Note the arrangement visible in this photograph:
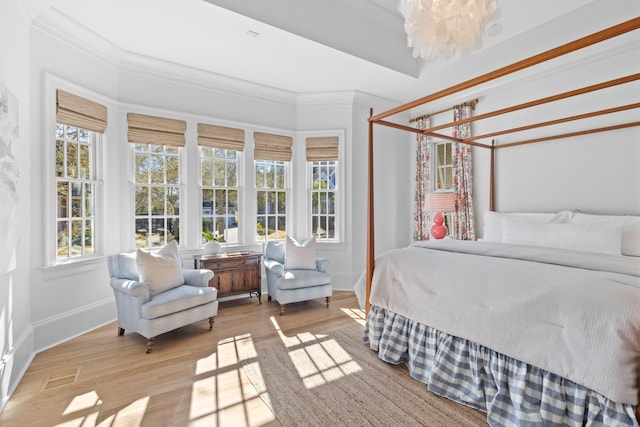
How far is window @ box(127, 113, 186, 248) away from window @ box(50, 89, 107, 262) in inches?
16.2

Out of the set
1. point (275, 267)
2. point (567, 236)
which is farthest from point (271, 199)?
point (567, 236)

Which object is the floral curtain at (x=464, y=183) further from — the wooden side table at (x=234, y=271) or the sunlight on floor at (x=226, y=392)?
the sunlight on floor at (x=226, y=392)

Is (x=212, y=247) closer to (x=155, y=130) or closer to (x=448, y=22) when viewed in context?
(x=155, y=130)

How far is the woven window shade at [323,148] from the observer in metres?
4.96

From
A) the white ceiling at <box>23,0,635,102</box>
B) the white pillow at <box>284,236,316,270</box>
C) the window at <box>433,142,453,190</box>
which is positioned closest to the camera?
the white ceiling at <box>23,0,635,102</box>

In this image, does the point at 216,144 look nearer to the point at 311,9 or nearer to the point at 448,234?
the point at 311,9

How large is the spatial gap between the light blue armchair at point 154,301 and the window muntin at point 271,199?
1.54 metres

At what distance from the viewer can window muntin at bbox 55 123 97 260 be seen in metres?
3.27

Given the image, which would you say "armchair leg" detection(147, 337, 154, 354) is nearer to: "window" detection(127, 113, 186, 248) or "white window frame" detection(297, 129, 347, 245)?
"window" detection(127, 113, 186, 248)

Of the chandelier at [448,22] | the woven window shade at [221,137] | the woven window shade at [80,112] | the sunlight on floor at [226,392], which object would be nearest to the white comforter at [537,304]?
the sunlight on floor at [226,392]

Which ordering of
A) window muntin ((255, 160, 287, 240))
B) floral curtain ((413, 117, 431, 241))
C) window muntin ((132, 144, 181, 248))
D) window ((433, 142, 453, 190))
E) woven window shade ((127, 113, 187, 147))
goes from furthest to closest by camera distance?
1. floral curtain ((413, 117, 431, 241))
2. window ((433, 142, 453, 190))
3. window muntin ((255, 160, 287, 240))
4. window muntin ((132, 144, 181, 248))
5. woven window shade ((127, 113, 187, 147))

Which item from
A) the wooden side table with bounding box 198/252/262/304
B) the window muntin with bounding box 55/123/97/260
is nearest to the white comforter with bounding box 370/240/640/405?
Result: the wooden side table with bounding box 198/252/262/304

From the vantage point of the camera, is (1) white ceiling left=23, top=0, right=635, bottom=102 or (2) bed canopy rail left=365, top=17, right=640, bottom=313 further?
(1) white ceiling left=23, top=0, right=635, bottom=102

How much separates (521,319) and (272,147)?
12.7 feet
